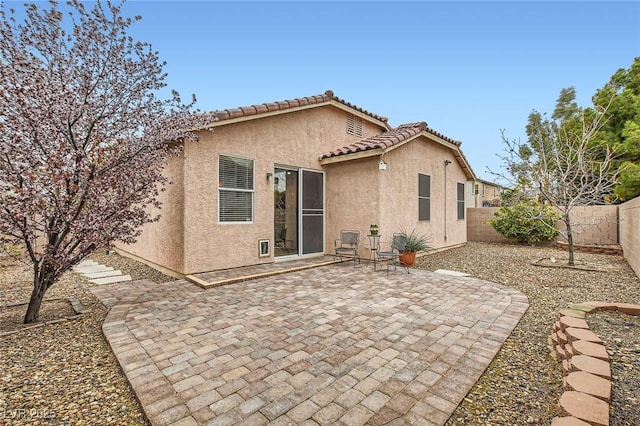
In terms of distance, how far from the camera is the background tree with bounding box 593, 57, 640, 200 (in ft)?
42.3

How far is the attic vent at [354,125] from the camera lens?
36.8 ft

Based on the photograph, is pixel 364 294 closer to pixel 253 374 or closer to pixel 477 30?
pixel 253 374

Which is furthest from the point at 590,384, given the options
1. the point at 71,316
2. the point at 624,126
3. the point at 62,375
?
the point at 624,126

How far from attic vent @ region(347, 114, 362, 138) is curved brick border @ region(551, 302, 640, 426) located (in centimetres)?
877

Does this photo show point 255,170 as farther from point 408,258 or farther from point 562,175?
point 562,175

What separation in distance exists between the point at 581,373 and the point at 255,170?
7.32 metres

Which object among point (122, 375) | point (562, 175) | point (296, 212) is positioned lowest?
point (122, 375)

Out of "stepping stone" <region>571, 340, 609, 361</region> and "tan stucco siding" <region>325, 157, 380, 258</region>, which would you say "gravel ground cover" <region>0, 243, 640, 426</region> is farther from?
"tan stucco siding" <region>325, 157, 380, 258</region>

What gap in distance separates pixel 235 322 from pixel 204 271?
3.26 m

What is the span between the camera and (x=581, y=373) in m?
2.62

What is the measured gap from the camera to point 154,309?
195 inches

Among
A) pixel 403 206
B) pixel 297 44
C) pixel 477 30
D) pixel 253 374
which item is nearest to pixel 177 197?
pixel 253 374

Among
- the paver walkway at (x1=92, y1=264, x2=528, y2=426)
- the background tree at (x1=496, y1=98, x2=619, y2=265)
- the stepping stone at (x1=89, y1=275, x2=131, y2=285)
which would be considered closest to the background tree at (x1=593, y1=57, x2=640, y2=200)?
the background tree at (x1=496, y1=98, x2=619, y2=265)

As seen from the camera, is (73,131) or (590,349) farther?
(73,131)
